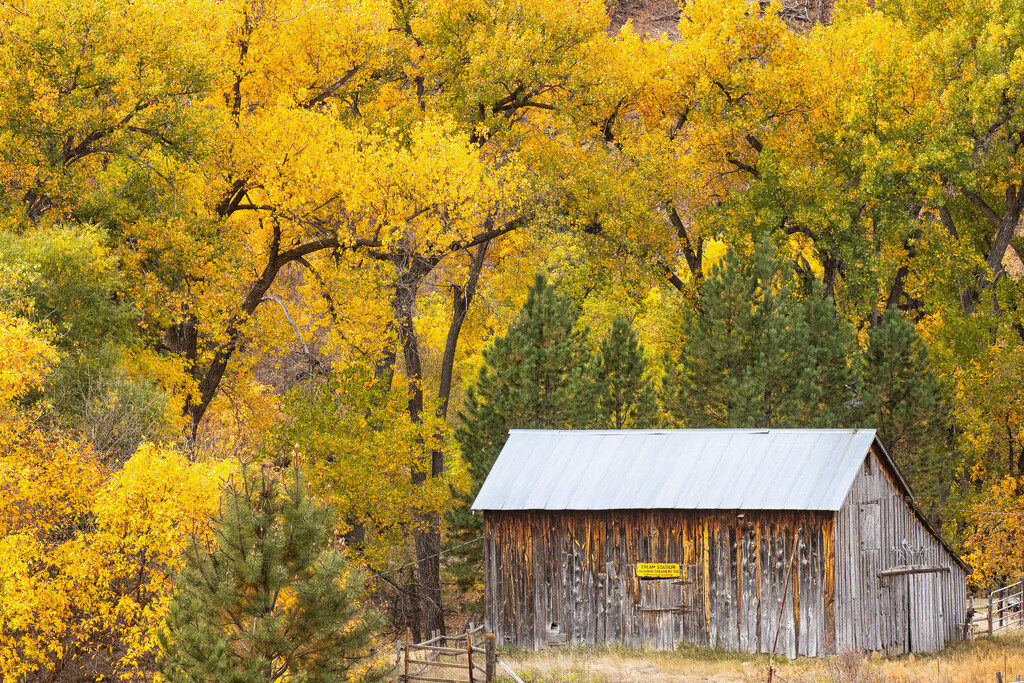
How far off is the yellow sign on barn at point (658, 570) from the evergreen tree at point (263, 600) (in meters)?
9.92

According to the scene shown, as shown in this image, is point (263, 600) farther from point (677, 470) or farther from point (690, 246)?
point (690, 246)

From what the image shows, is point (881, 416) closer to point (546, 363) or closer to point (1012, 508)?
point (1012, 508)

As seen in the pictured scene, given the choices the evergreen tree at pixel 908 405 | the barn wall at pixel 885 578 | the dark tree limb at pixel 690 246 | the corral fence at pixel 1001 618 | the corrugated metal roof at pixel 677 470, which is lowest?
the corral fence at pixel 1001 618

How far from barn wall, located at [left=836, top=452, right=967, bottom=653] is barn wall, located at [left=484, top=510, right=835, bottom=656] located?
2.21ft

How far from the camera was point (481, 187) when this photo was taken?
34.3 metres

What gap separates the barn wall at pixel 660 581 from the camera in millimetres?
24438

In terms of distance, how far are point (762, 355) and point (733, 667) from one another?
A: 1363 cm

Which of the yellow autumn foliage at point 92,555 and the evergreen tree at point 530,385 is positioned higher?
the evergreen tree at point 530,385

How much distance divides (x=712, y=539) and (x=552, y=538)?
11.1 feet

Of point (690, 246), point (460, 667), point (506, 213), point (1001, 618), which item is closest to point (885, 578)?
point (1001, 618)

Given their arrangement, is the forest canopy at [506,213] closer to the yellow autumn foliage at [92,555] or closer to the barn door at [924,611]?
the yellow autumn foliage at [92,555]

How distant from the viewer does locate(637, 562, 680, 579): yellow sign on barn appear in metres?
25.4

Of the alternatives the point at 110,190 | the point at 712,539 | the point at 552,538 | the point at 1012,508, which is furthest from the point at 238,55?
the point at 1012,508

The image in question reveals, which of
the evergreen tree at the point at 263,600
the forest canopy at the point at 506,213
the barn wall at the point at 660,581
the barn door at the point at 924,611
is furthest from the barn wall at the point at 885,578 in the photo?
the evergreen tree at the point at 263,600
